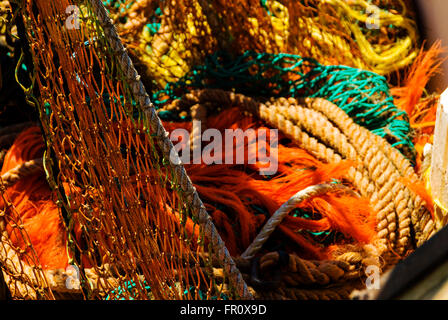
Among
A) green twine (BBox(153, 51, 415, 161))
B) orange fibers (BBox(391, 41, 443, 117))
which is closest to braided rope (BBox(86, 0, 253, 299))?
green twine (BBox(153, 51, 415, 161))

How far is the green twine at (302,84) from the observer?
1891 millimetres

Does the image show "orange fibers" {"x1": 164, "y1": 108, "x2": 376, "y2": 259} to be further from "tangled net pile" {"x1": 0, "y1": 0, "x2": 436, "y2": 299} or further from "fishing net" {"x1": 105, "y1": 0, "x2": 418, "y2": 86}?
"fishing net" {"x1": 105, "y1": 0, "x2": 418, "y2": 86}

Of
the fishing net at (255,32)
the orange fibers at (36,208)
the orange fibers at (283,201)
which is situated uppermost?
the fishing net at (255,32)

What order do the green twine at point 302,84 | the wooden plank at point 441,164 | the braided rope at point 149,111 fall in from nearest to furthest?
the braided rope at point 149,111, the wooden plank at point 441,164, the green twine at point 302,84

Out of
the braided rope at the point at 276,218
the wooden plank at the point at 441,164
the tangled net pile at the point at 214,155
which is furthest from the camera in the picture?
the braided rope at the point at 276,218

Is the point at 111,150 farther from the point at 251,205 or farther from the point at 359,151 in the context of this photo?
the point at 359,151

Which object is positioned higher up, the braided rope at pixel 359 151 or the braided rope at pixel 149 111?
the braided rope at pixel 149 111

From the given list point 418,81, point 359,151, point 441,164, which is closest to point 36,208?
point 359,151

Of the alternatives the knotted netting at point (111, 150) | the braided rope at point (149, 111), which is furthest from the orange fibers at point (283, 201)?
the braided rope at point (149, 111)

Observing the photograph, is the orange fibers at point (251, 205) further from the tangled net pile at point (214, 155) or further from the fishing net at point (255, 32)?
the fishing net at point (255, 32)

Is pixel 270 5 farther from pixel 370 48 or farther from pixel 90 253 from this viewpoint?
pixel 90 253

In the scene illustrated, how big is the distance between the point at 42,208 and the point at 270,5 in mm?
1201

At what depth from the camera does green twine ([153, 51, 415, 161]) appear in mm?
1891

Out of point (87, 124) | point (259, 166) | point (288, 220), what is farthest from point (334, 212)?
point (87, 124)
